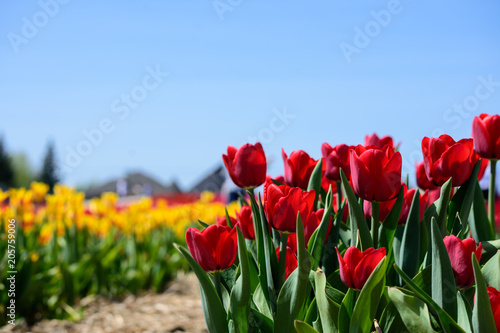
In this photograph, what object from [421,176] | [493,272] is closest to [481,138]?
[421,176]

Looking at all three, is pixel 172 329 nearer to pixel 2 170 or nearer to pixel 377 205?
pixel 377 205

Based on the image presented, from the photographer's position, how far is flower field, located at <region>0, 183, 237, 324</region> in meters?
3.55

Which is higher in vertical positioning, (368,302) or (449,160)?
(449,160)

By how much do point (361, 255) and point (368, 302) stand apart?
0.31 ft

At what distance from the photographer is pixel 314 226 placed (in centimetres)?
117

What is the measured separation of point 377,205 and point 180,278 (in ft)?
13.5

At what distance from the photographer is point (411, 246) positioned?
111cm

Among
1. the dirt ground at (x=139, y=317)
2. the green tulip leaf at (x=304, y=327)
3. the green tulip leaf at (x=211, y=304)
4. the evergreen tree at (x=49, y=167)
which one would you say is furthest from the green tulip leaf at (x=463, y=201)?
the evergreen tree at (x=49, y=167)

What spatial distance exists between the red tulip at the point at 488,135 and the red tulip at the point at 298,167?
0.41 m

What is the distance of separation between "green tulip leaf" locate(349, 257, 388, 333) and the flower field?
2.85m

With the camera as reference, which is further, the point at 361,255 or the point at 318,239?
the point at 318,239

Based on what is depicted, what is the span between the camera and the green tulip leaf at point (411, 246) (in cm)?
109

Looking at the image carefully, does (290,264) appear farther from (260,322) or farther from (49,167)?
(49,167)

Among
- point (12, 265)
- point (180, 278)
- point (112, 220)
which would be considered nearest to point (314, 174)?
point (12, 265)
